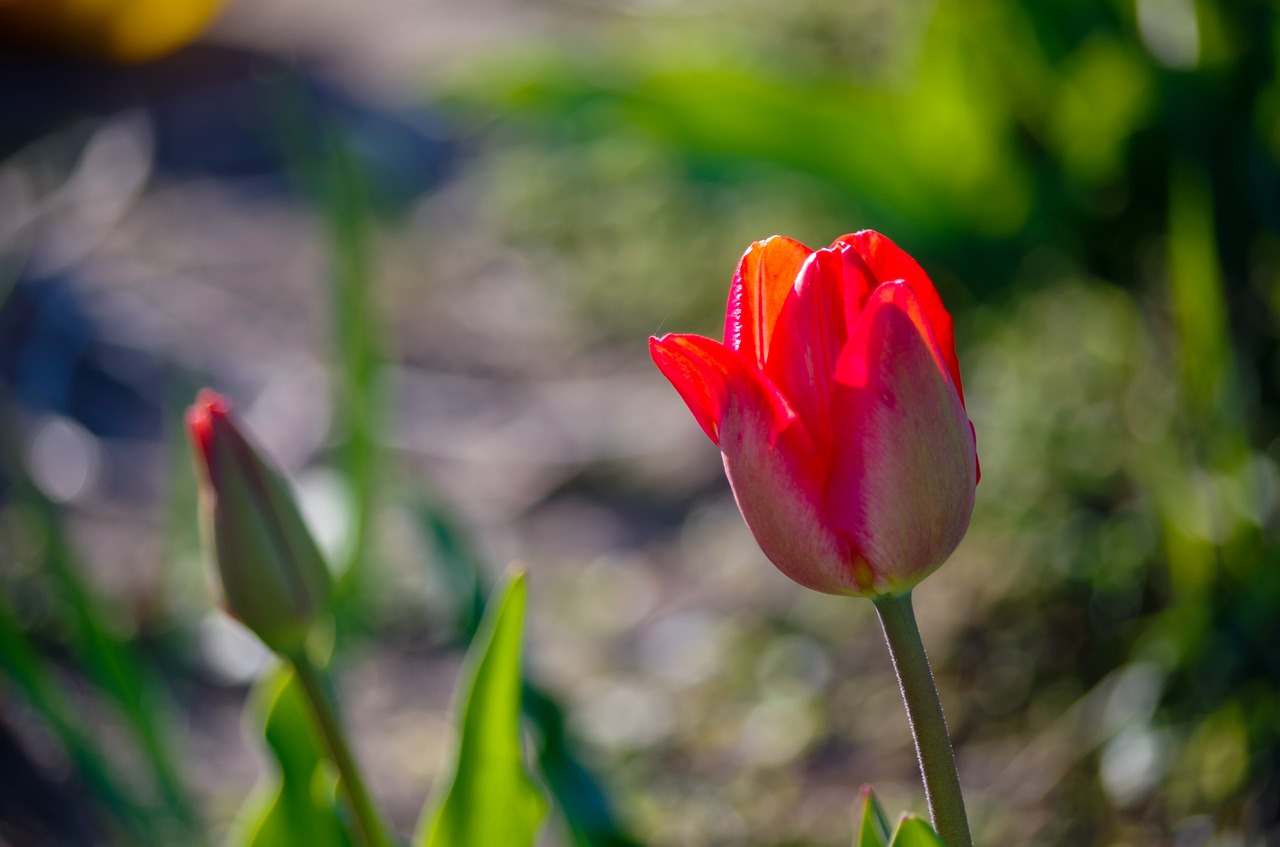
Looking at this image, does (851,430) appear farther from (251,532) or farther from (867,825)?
(251,532)

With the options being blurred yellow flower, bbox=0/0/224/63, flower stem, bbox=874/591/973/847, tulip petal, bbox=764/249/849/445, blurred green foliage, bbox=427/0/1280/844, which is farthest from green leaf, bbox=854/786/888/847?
blurred yellow flower, bbox=0/0/224/63

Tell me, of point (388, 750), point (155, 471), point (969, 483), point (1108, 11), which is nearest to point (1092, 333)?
point (1108, 11)

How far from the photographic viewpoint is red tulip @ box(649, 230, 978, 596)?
37 cm

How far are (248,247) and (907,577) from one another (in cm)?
290

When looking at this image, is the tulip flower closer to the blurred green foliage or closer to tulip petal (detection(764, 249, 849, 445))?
tulip petal (detection(764, 249, 849, 445))

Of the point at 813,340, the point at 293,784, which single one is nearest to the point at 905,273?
the point at 813,340

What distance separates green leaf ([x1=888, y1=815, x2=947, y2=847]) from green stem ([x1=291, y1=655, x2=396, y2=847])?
266 millimetres

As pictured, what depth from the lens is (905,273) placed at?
38 cm

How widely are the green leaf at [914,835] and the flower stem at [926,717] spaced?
2 centimetres

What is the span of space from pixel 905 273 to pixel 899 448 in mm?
54

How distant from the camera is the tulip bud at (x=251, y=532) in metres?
0.53

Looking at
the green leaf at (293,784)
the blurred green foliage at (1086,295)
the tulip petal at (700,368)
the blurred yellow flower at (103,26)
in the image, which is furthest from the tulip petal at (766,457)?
the blurred yellow flower at (103,26)

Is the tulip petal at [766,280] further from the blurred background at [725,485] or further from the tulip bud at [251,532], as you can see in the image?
the blurred background at [725,485]

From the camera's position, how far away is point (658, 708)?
A: 146 cm
